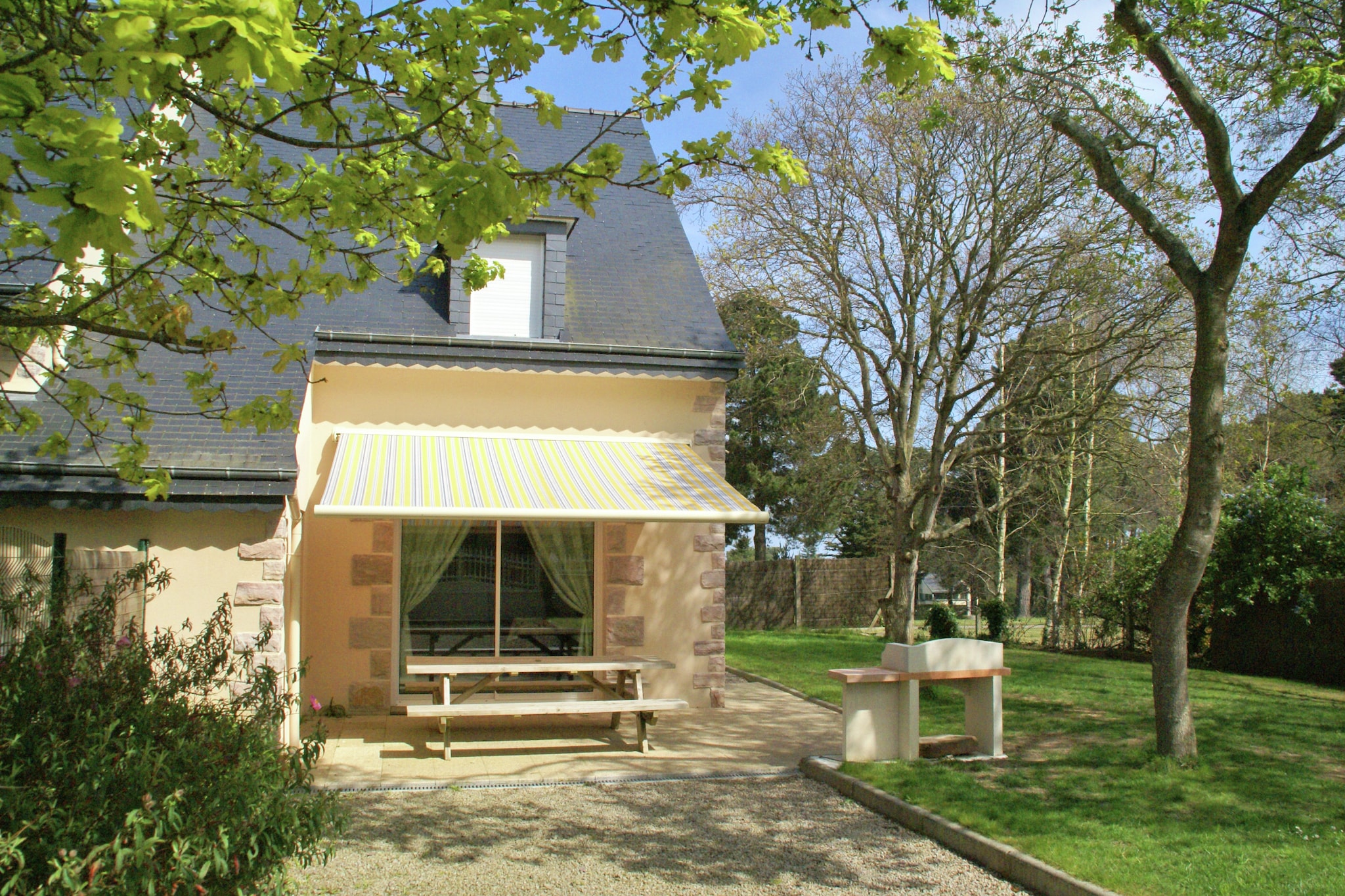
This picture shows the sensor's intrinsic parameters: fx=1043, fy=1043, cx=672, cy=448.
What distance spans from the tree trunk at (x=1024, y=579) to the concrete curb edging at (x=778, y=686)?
20.9 metres

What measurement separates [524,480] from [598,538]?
81.1 inches

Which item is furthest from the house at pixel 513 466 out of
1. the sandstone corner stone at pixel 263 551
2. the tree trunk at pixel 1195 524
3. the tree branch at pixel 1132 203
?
the tree branch at pixel 1132 203

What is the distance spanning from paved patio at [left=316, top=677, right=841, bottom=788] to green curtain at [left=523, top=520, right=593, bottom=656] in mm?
1311

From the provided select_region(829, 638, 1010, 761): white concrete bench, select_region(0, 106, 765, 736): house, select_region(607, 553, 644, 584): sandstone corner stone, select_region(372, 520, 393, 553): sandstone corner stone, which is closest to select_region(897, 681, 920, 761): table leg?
select_region(829, 638, 1010, 761): white concrete bench

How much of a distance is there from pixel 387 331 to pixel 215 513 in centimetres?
313

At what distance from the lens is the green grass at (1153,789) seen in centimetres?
589

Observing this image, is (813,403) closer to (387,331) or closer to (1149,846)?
(387,331)

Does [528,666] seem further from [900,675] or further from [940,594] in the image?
[940,594]

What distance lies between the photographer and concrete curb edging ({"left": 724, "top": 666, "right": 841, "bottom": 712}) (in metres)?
12.4

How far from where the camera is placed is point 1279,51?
8.73 meters

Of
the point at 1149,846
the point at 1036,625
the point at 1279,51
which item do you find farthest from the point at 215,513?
the point at 1036,625

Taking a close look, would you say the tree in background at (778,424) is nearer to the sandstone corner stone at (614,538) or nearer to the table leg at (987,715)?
the sandstone corner stone at (614,538)

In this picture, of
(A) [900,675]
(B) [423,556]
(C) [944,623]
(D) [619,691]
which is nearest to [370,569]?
(B) [423,556]

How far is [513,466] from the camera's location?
10.7 meters
